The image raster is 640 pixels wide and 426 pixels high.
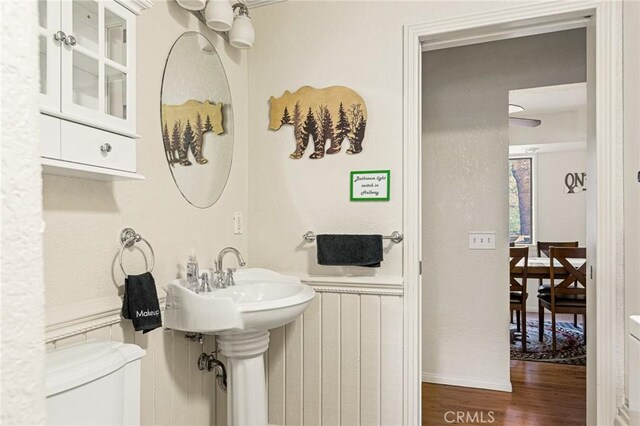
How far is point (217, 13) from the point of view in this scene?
201 cm

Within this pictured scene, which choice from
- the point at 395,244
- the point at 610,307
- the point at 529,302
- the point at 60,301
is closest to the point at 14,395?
Answer: the point at 60,301

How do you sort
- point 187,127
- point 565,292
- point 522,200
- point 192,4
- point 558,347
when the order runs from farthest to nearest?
point 522,200, point 558,347, point 565,292, point 187,127, point 192,4

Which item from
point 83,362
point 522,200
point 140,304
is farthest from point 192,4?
point 522,200

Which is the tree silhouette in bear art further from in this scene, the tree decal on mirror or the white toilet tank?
the white toilet tank

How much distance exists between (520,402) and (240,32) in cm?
279

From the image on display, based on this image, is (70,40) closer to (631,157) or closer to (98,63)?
(98,63)

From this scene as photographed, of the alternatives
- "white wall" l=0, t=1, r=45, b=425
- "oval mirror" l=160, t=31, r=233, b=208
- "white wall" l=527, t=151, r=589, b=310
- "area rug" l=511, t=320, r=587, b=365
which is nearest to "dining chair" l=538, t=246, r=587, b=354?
"area rug" l=511, t=320, r=587, b=365

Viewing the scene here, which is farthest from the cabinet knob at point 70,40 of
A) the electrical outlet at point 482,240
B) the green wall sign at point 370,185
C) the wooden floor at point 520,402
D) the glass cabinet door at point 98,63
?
the electrical outlet at point 482,240

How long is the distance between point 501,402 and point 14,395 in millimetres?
3151

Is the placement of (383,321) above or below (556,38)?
below

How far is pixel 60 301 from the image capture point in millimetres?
1434

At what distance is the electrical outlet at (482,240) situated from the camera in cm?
326

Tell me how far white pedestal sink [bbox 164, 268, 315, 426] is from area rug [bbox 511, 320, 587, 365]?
108 inches

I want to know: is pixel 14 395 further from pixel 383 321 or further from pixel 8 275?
pixel 383 321
